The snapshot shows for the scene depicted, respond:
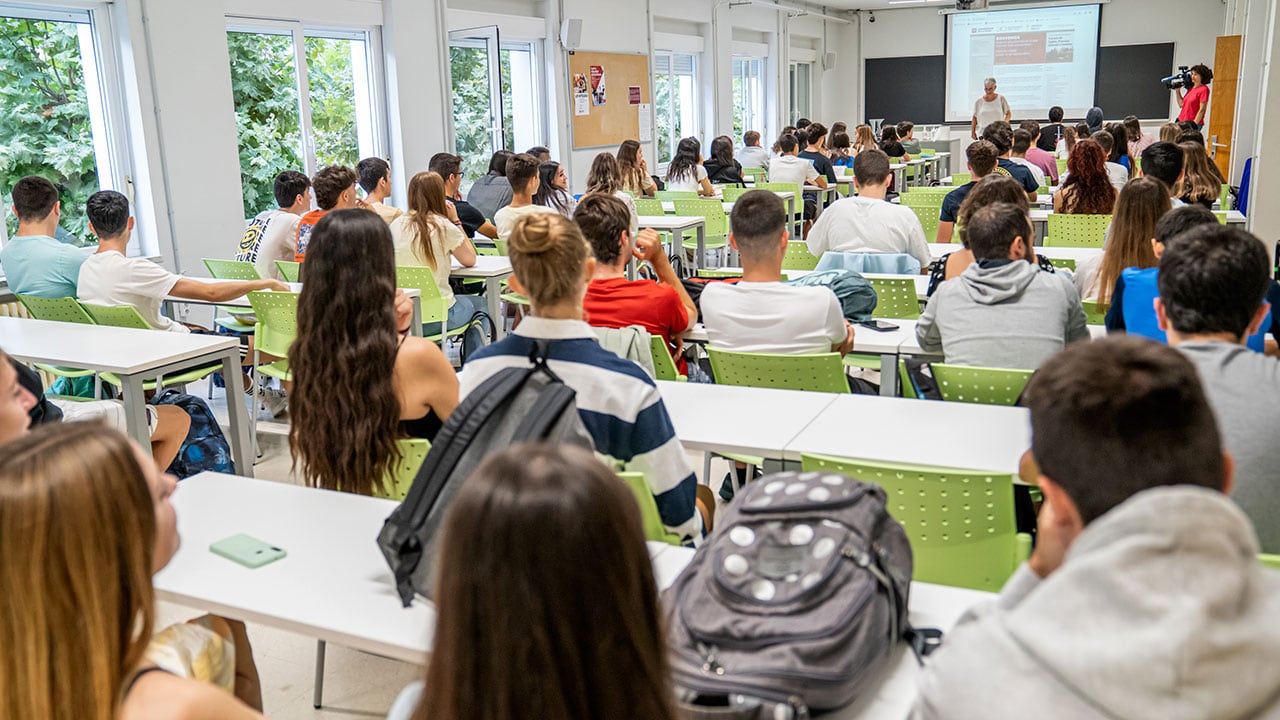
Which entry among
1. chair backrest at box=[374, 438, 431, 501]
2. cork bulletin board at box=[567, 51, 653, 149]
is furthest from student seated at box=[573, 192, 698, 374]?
cork bulletin board at box=[567, 51, 653, 149]

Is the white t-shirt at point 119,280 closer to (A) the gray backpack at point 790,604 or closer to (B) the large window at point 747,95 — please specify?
(A) the gray backpack at point 790,604

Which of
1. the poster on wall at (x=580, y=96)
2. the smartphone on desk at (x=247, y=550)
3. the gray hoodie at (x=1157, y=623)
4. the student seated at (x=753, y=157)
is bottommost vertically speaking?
the smartphone on desk at (x=247, y=550)

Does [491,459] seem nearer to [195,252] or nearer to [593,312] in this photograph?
[593,312]

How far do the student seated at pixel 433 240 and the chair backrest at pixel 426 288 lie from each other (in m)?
0.17

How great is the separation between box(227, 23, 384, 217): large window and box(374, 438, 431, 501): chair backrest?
18.7 ft

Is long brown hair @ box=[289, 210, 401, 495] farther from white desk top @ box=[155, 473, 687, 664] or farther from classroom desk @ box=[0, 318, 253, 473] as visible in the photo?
classroom desk @ box=[0, 318, 253, 473]

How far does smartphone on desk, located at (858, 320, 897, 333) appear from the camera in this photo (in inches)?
152

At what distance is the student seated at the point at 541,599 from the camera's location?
972 mm

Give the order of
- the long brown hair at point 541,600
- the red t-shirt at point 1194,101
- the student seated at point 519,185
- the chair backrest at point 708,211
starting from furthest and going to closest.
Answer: the red t-shirt at point 1194,101 < the chair backrest at point 708,211 < the student seated at point 519,185 < the long brown hair at point 541,600

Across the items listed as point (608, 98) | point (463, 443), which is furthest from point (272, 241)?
point (608, 98)

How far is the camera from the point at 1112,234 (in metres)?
4.01

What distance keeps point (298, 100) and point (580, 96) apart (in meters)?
4.07

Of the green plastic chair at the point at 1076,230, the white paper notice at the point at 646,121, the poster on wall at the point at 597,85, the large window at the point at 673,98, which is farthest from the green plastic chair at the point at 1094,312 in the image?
the large window at the point at 673,98

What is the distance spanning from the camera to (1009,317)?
10.6ft
